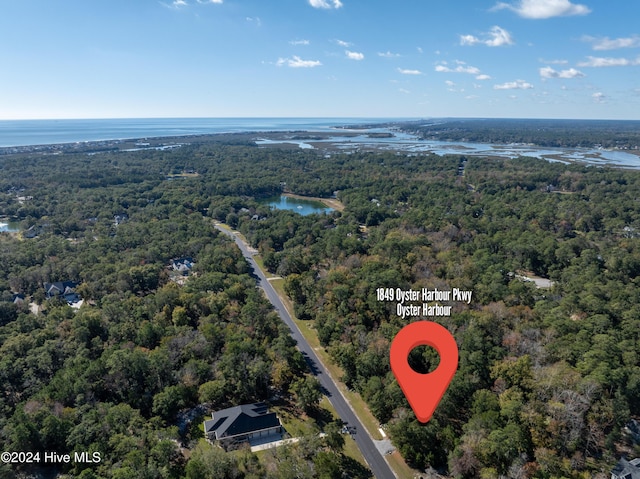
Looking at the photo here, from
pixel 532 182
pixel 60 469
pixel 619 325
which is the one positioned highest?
pixel 532 182

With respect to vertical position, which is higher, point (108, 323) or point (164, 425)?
point (108, 323)

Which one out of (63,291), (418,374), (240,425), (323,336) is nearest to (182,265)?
(63,291)

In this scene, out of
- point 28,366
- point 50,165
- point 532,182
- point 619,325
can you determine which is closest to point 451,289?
point 619,325

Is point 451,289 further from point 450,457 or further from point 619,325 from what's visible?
point 450,457

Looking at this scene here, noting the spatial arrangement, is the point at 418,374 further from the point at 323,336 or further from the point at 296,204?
the point at 296,204

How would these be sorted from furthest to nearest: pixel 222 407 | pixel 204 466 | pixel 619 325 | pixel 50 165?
pixel 50 165, pixel 619 325, pixel 222 407, pixel 204 466

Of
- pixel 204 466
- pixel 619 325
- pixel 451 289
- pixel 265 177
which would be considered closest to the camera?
pixel 204 466

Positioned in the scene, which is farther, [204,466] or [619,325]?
[619,325]
